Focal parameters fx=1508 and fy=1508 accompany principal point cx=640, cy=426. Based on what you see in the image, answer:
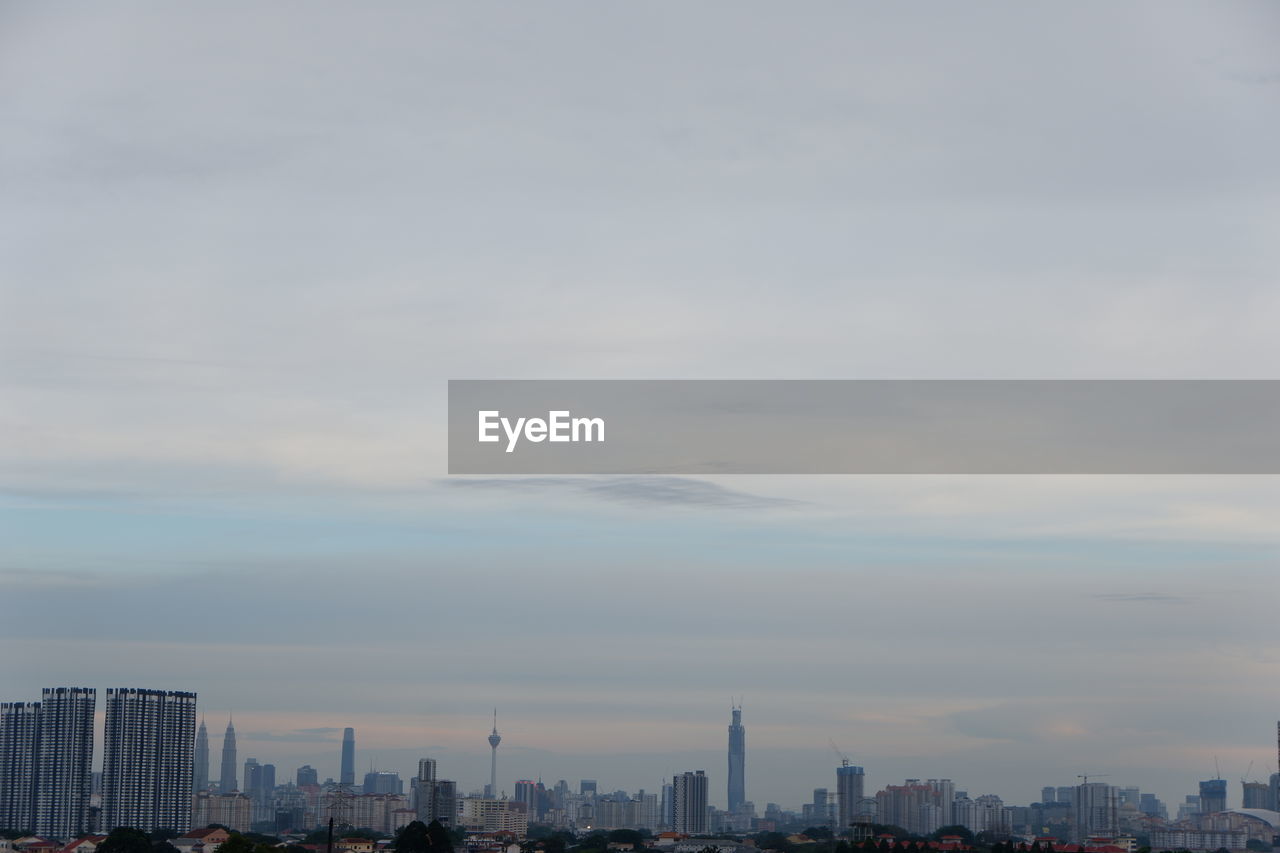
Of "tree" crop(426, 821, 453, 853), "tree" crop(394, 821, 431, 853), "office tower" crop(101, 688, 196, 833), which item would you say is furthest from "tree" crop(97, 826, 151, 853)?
"office tower" crop(101, 688, 196, 833)

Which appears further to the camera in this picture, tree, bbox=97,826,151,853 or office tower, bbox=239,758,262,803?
office tower, bbox=239,758,262,803

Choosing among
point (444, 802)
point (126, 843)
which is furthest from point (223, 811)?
point (126, 843)

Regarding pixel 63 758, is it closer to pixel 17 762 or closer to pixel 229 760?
pixel 17 762

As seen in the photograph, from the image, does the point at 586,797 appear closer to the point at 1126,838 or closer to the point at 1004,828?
the point at 1004,828

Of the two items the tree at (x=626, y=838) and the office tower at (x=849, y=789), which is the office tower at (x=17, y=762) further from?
the office tower at (x=849, y=789)

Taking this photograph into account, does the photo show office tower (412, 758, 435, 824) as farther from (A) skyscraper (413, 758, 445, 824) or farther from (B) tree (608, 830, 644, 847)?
(B) tree (608, 830, 644, 847)

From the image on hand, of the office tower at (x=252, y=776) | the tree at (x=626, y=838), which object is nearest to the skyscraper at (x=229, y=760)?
the office tower at (x=252, y=776)

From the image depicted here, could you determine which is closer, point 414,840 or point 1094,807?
point 414,840
